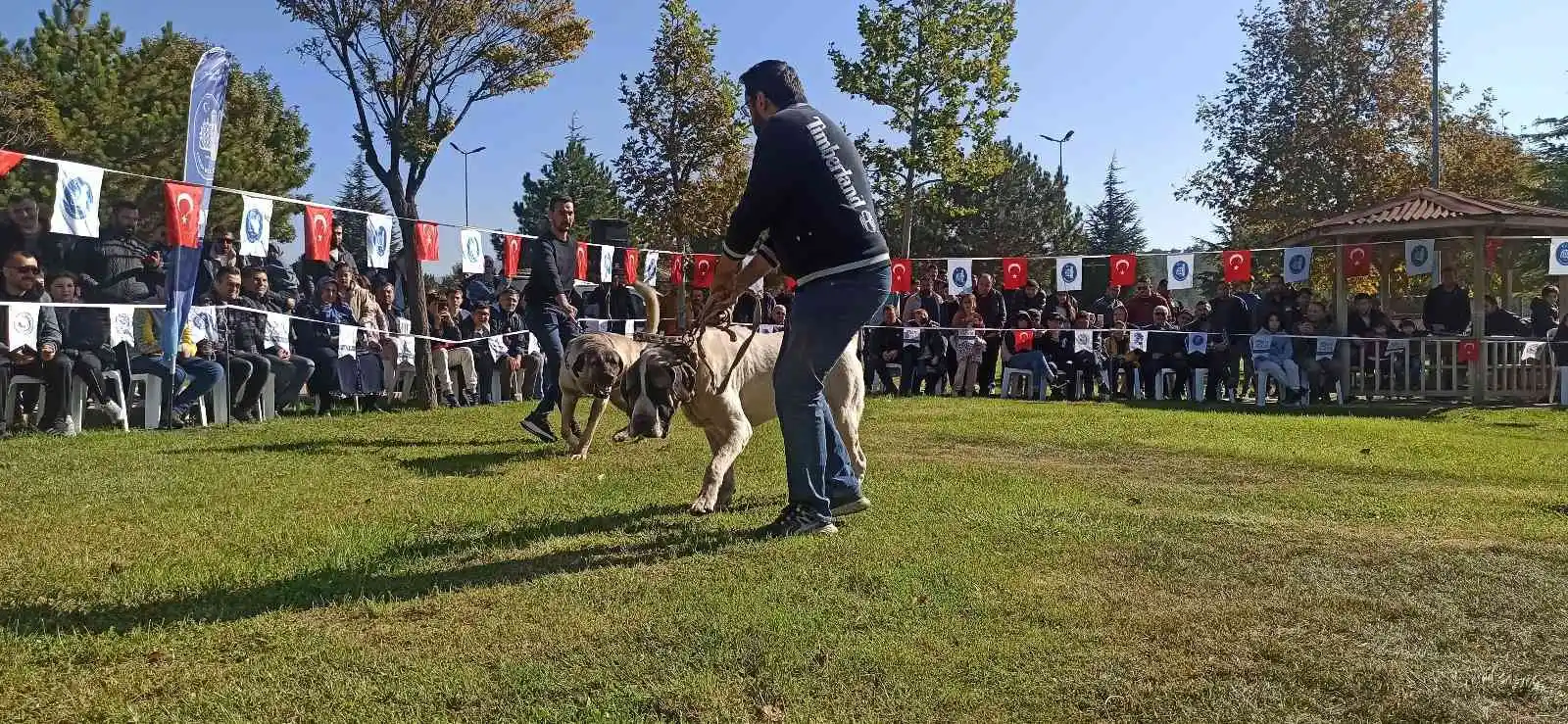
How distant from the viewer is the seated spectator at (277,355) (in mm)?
11055

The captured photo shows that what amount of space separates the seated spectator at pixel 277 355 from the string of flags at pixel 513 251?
0.60 metres

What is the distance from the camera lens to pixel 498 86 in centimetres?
1838

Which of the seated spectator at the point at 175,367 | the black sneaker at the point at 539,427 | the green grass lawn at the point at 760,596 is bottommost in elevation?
the green grass lawn at the point at 760,596

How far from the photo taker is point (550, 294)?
862 centimetres

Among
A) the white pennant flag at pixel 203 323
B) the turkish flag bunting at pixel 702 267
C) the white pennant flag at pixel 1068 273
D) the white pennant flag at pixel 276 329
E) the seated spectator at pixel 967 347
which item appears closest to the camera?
the white pennant flag at pixel 203 323

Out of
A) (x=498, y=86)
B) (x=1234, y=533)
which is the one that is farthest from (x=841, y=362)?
(x=498, y=86)

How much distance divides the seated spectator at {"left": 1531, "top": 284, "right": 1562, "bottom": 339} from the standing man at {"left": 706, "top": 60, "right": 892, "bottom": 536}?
15.6m

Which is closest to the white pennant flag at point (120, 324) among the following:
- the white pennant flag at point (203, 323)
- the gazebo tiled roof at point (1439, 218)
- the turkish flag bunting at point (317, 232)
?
the white pennant flag at point (203, 323)

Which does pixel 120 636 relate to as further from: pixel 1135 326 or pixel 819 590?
pixel 1135 326

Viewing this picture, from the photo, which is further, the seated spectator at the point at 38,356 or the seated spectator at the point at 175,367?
the seated spectator at the point at 175,367

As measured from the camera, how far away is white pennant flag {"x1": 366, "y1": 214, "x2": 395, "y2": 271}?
12.1 metres

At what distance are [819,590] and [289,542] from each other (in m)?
2.50

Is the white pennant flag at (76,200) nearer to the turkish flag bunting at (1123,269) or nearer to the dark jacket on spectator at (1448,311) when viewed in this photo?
the turkish flag bunting at (1123,269)

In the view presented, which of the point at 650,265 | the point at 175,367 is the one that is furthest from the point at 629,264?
the point at 175,367
